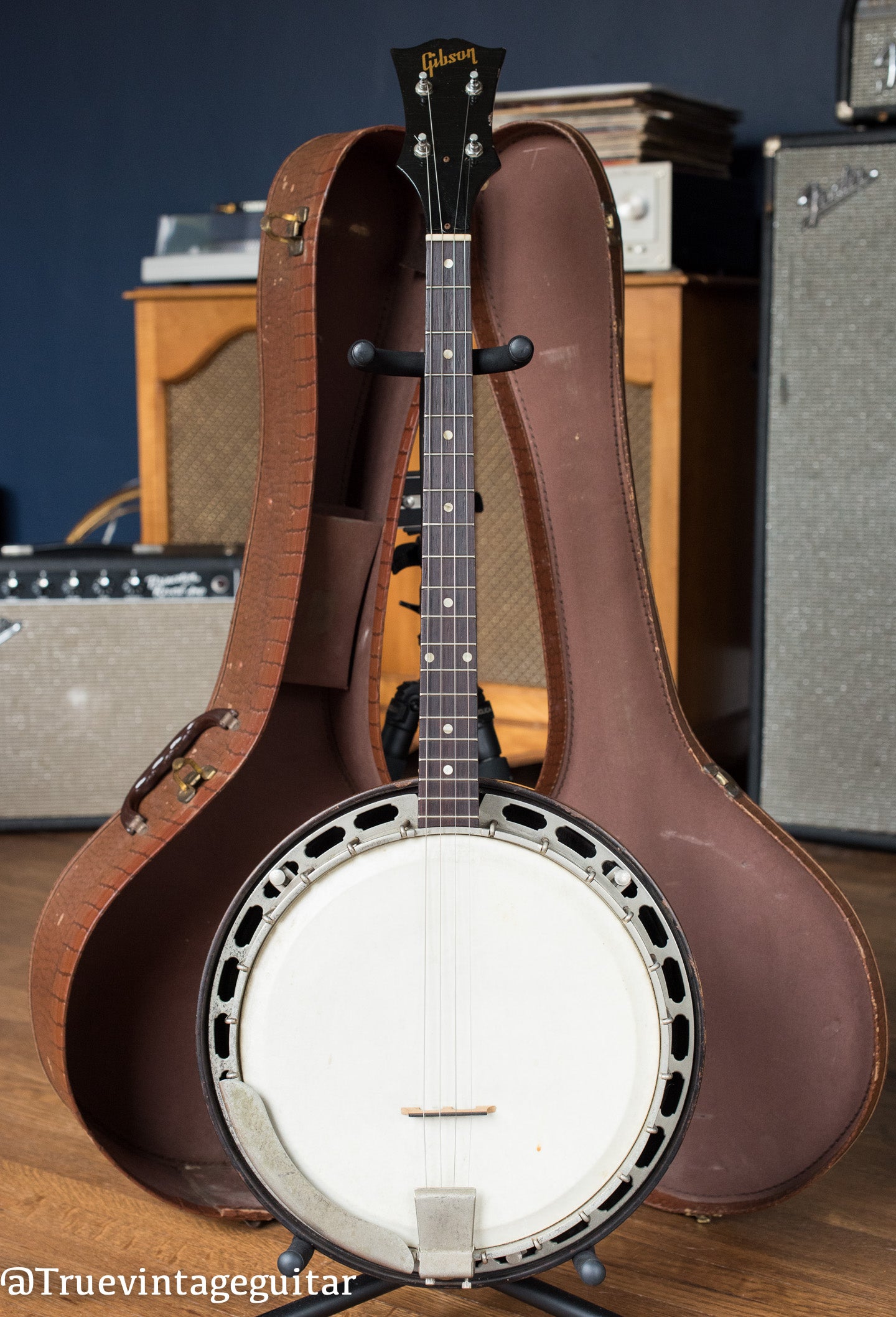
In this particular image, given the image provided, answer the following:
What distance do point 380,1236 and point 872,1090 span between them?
41cm

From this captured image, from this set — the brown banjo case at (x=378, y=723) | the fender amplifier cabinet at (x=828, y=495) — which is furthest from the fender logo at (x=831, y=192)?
the brown banjo case at (x=378, y=723)

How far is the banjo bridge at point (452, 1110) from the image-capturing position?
0.83m

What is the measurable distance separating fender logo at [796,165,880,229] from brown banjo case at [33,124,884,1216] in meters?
0.78

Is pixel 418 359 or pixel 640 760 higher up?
pixel 418 359

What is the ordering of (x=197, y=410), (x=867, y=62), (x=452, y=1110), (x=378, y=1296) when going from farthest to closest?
(x=197, y=410) < (x=867, y=62) < (x=378, y=1296) < (x=452, y=1110)

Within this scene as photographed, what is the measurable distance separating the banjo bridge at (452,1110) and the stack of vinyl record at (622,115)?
1.44 m

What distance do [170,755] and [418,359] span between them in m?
0.37

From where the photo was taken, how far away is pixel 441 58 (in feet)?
2.97

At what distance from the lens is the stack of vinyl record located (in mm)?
1854

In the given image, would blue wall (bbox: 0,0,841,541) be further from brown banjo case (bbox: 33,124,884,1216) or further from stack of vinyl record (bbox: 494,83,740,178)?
brown banjo case (bbox: 33,124,884,1216)

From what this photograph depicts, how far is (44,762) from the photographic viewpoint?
198cm

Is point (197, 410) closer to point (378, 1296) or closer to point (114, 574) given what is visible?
point (114, 574)

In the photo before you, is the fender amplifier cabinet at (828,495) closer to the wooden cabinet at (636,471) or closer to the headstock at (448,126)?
the wooden cabinet at (636,471)

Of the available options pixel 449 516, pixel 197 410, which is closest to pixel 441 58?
pixel 449 516
